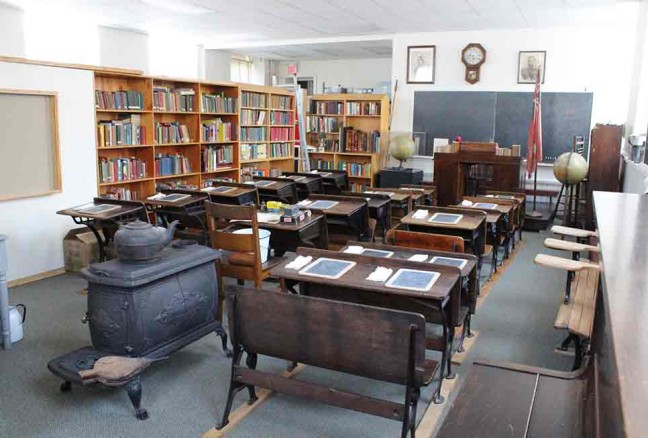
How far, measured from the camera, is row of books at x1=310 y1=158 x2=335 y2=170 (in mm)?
10219

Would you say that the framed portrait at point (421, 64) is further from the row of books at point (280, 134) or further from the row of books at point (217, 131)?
the row of books at point (217, 131)

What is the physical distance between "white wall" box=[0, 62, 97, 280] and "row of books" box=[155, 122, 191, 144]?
1.29m

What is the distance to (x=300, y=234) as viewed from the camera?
441 cm

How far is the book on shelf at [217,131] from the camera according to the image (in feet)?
25.9

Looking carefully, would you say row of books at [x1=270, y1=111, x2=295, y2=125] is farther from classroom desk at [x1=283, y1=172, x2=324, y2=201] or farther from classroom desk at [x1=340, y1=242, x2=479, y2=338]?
classroom desk at [x1=340, y1=242, x2=479, y2=338]

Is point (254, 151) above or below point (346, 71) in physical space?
below

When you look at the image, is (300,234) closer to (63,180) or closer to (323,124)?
(63,180)

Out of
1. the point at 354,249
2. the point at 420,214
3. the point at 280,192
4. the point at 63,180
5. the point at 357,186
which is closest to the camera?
the point at 354,249

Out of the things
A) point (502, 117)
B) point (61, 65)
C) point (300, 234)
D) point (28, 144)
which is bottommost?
point (300, 234)

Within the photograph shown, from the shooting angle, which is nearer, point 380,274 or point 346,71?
point 380,274

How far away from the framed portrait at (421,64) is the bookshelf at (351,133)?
0.61 meters

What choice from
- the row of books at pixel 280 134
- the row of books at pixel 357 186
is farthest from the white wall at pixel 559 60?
the row of books at pixel 280 134

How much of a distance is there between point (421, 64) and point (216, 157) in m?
3.93

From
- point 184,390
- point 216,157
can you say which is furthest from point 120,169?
point 184,390
